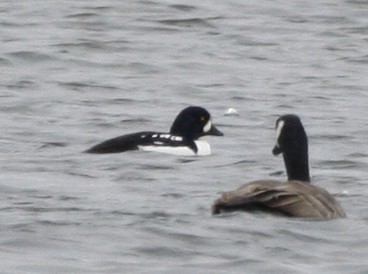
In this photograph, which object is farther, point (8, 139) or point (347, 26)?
point (347, 26)

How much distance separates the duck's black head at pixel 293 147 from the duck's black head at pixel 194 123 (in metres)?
3.63

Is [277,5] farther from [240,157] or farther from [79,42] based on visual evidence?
[240,157]

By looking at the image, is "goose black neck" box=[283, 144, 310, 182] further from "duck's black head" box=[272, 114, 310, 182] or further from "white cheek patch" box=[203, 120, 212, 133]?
"white cheek patch" box=[203, 120, 212, 133]

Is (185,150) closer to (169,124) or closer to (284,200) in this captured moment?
(169,124)

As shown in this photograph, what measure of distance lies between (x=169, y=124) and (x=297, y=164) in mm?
5016

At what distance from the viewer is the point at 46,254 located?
1338cm

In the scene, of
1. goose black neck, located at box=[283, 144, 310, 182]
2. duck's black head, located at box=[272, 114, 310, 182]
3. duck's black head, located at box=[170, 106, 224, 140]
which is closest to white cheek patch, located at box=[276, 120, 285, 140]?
duck's black head, located at box=[272, 114, 310, 182]

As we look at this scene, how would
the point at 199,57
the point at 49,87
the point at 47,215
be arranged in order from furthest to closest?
the point at 199,57, the point at 49,87, the point at 47,215

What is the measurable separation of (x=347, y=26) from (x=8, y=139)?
828 cm

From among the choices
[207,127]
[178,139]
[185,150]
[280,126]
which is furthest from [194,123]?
[280,126]

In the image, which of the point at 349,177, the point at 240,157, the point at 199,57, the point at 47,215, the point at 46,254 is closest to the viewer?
the point at 46,254

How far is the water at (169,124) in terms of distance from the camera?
45.0ft

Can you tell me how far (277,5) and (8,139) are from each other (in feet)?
30.9

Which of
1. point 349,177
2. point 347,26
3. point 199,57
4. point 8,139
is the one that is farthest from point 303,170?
point 347,26
